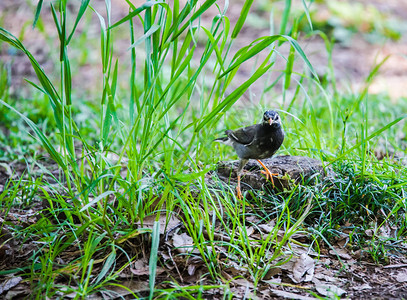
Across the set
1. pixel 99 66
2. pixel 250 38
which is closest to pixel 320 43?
pixel 250 38

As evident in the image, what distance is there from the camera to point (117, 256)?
2.85 metres

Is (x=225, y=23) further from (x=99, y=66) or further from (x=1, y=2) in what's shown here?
(x=1, y=2)

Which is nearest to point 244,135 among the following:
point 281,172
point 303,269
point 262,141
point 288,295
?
point 262,141

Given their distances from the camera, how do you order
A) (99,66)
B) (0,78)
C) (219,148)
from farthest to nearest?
(99,66), (0,78), (219,148)

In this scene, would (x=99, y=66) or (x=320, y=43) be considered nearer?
(x=99, y=66)

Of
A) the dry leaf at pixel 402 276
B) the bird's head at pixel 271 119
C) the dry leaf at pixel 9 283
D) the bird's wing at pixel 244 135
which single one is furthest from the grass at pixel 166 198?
the bird's head at pixel 271 119

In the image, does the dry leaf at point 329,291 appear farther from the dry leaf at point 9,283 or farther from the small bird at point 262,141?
the dry leaf at point 9,283

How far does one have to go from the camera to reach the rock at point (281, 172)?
139 inches

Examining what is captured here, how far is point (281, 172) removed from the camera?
11.8ft

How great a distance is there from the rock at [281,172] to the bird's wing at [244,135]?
0.67ft

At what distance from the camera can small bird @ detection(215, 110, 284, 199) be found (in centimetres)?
350

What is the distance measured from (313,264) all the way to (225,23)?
1607 mm

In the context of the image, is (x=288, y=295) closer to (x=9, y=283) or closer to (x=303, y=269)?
(x=303, y=269)

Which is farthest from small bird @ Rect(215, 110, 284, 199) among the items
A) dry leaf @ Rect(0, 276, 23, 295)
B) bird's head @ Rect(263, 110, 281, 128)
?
dry leaf @ Rect(0, 276, 23, 295)
